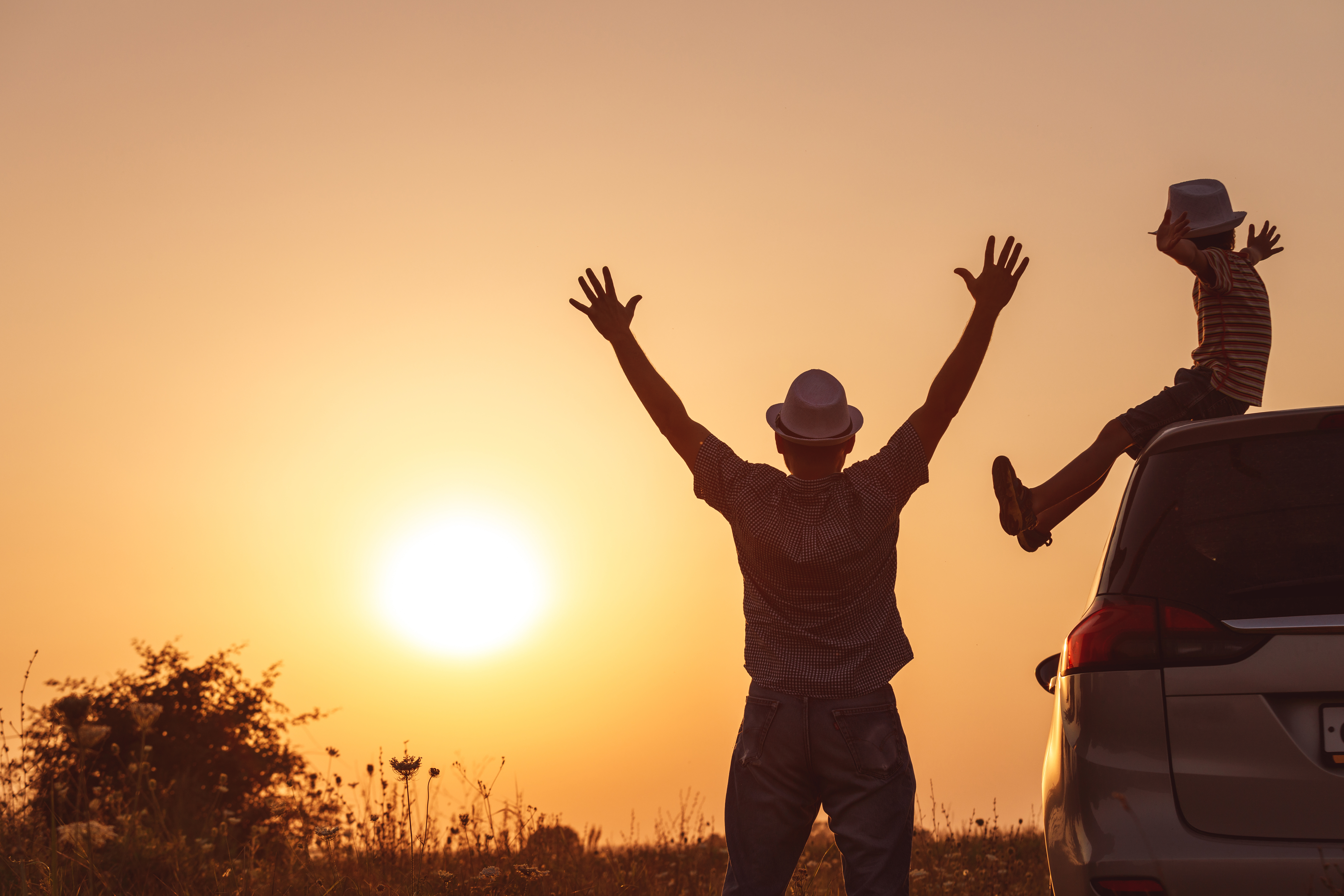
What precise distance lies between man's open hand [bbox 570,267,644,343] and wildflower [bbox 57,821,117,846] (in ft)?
13.5

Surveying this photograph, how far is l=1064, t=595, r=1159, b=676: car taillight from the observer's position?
130 inches

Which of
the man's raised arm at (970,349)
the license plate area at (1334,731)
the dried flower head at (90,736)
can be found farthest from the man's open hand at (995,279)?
the dried flower head at (90,736)

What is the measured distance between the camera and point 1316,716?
9.93ft

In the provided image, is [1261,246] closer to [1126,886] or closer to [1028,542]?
[1028,542]

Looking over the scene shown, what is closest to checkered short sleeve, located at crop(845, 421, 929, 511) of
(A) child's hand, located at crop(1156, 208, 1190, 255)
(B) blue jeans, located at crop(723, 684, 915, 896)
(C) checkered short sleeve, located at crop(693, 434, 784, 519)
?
(C) checkered short sleeve, located at crop(693, 434, 784, 519)

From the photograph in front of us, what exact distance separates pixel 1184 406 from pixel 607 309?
10.5 ft

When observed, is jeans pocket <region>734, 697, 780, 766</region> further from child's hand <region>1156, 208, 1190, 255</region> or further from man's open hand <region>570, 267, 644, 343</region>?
child's hand <region>1156, 208, 1190, 255</region>

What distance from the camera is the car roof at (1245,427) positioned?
3441 millimetres

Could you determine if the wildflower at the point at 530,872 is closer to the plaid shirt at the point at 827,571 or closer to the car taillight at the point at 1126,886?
the plaid shirt at the point at 827,571

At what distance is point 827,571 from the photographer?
3.71 meters

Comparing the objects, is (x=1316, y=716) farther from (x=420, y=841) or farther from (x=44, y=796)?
(x=44, y=796)

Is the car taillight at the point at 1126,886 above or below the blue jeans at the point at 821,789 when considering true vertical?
below

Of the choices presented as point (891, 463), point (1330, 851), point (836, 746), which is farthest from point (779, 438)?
point (1330, 851)

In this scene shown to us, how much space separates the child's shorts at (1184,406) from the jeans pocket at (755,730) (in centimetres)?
323
